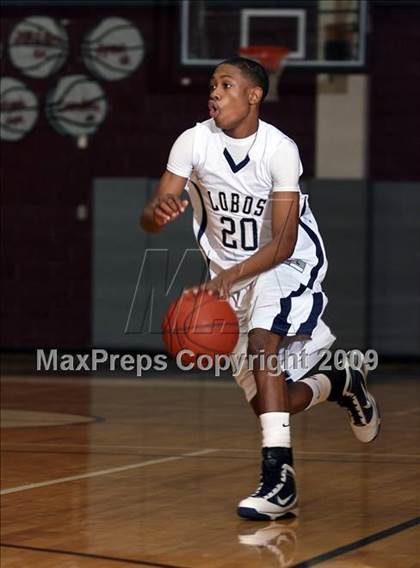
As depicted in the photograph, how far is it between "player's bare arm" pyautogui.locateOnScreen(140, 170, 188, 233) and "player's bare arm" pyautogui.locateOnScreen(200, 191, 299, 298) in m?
0.29

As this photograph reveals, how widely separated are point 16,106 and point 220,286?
8758mm

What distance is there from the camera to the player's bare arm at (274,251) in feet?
16.1

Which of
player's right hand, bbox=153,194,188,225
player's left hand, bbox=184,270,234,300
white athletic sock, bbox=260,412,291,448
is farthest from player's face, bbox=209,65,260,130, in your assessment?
white athletic sock, bbox=260,412,291,448

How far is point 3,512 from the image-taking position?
17.8ft

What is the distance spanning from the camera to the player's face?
5051 mm

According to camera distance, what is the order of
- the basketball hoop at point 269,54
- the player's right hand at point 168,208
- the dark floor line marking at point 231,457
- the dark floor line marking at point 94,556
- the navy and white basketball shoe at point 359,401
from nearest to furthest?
the dark floor line marking at point 94,556 → the player's right hand at point 168,208 → the navy and white basketball shoe at point 359,401 → the dark floor line marking at point 231,457 → the basketball hoop at point 269,54

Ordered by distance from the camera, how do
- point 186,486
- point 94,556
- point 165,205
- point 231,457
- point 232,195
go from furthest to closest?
1. point 231,457
2. point 186,486
3. point 232,195
4. point 165,205
5. point 94,556

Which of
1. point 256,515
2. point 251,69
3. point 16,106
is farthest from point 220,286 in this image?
point 16,106

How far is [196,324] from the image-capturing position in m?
4.83

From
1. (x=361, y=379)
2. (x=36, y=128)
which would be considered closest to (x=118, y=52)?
(x=36, y=128)

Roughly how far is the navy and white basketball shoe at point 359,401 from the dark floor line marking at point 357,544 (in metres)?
0.78

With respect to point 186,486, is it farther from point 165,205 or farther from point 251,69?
point 251,69

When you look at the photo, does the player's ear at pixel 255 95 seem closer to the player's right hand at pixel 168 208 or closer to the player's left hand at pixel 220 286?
the player's right hand at pixel 168 208

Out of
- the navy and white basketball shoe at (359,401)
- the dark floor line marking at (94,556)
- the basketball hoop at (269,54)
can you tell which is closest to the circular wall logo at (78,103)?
the basketball hoop at (269,54)
